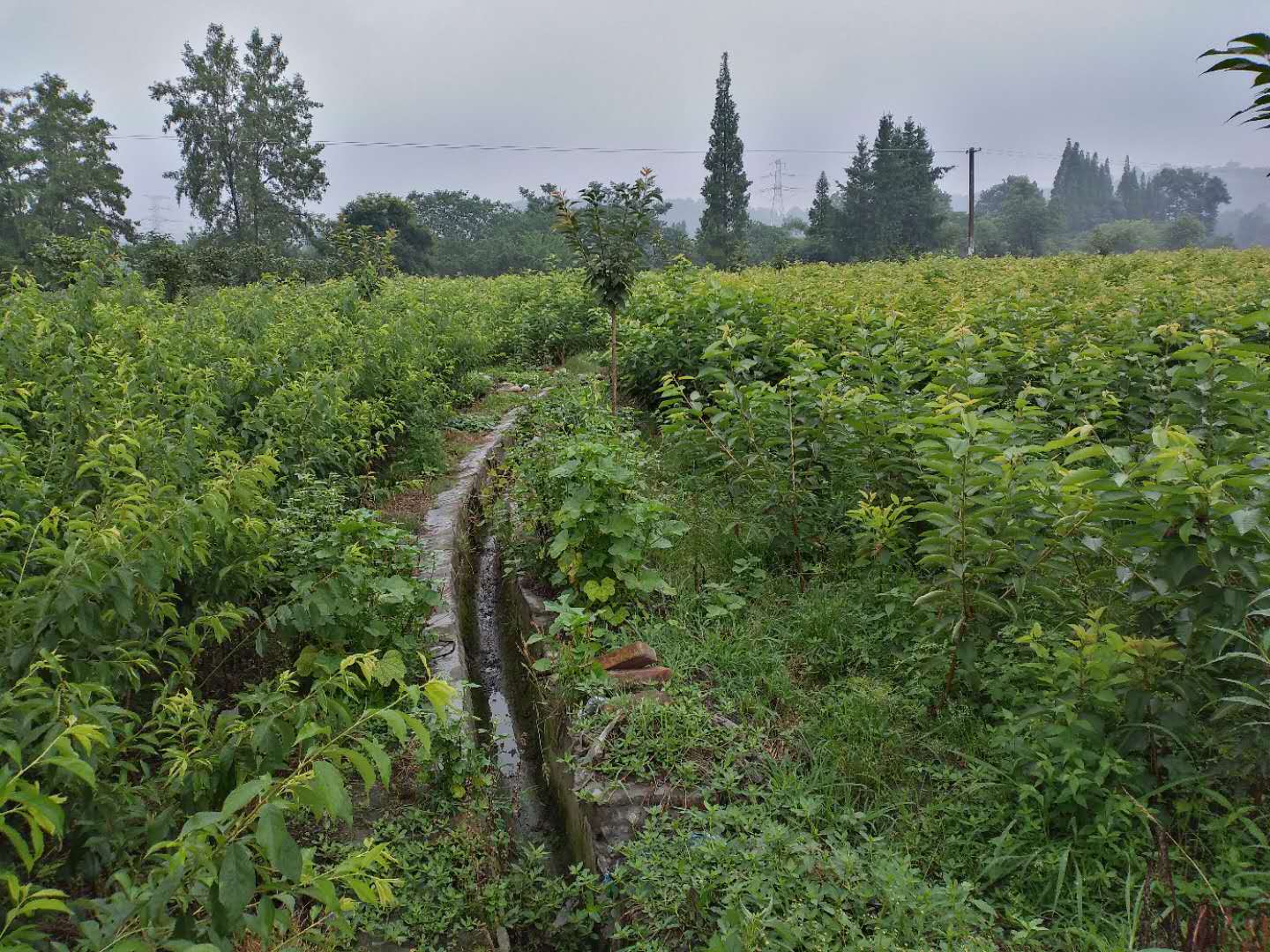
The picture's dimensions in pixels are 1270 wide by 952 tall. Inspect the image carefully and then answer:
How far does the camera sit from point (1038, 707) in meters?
2.48

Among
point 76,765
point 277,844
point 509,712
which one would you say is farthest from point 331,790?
point 509,712

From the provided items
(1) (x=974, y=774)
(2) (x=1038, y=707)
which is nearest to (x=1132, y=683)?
(2) (x=1038, y=707)

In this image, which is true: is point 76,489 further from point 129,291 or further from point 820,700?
point 129,291

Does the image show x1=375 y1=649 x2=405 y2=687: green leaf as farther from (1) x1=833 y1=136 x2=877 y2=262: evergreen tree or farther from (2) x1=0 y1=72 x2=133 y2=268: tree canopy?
(1) x1=833 y1=136 x2=877 y2=262: evergreen tree

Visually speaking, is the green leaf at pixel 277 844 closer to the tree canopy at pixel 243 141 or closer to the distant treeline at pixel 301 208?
the distant treeline at pixel 301 208

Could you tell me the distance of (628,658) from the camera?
3439 mm

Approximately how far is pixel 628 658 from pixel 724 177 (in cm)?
4494

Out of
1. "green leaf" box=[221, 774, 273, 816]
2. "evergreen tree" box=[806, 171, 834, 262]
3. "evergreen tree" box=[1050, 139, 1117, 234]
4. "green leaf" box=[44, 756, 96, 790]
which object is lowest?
"green leaf" box=[221, 774, 273, 816]

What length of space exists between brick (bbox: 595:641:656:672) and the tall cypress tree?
42.5m

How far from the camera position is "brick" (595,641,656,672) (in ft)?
11.3

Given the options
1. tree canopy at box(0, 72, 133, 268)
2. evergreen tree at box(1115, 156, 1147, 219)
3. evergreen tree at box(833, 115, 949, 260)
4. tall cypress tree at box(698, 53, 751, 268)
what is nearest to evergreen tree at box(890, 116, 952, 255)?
evergreen tree at box(833, 115, 949, 260)

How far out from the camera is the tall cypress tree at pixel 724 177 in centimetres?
4397

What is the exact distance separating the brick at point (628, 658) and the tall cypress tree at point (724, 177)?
4250 cm

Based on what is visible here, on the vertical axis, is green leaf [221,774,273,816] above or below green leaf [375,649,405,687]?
above
